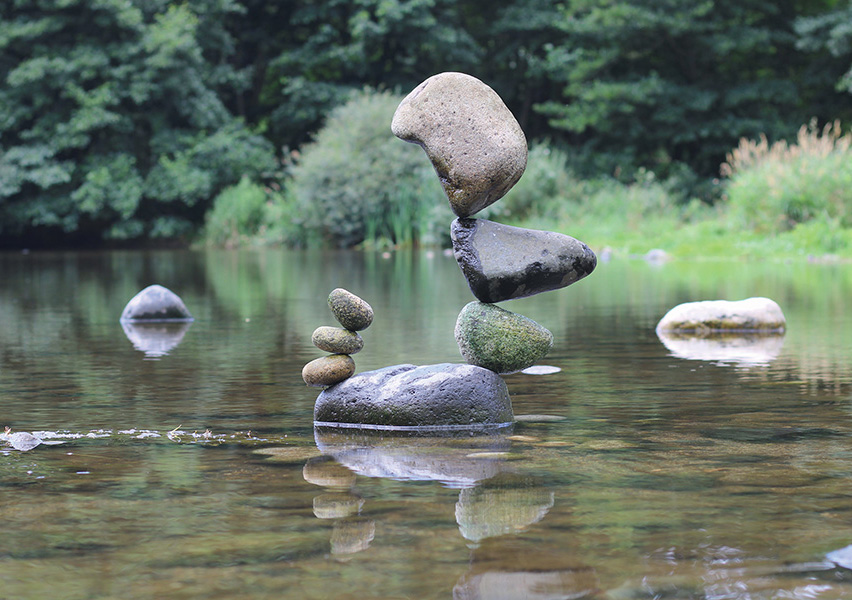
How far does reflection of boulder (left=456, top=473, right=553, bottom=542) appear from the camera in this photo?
284cm

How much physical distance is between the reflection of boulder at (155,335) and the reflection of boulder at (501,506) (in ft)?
13.5

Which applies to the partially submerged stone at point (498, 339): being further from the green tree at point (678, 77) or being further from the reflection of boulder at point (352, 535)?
the green tree at point (678, 77)

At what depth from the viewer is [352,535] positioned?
2.79 metres

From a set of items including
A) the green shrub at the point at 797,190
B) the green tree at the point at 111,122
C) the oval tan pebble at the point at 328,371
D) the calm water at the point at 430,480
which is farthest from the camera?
the green tree at the point at 111,122

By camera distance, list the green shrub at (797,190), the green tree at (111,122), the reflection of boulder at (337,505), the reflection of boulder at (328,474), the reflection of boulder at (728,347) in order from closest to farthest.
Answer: the reflection of boulder at (337,505) < the reflection of boulder at (328,474) < the reflection of boulder at (728,347) < the green shrub at (797,190) < the green tree at (111,122)

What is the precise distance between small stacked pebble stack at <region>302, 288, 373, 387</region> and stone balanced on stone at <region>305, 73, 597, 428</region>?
5cm

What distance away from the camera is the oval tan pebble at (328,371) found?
15.5 ft

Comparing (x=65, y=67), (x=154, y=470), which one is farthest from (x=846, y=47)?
(x=154, y=470)

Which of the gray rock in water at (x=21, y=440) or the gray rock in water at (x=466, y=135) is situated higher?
the gray rock in water at (x=466, y=135)

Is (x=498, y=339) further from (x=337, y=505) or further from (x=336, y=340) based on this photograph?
(x=337, y=505)

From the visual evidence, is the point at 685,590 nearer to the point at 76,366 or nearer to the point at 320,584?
the point at 320,584

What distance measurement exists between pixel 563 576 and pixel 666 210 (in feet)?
78.3

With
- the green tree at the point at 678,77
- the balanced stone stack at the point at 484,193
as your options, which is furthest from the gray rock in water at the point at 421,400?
the green tree at the point at 678,77

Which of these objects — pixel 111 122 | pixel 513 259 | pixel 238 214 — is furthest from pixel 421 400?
pixel 111 122
